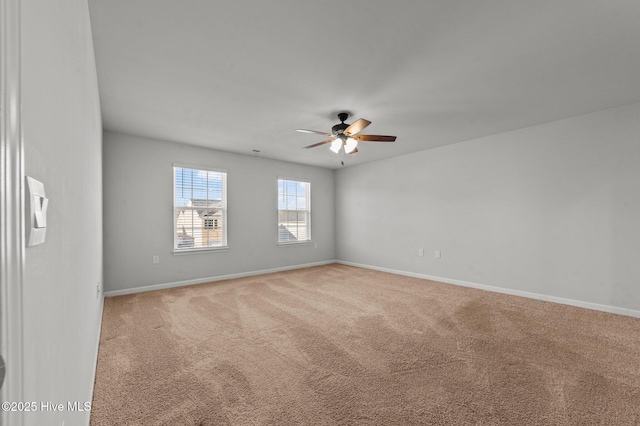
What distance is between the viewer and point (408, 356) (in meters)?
2.36

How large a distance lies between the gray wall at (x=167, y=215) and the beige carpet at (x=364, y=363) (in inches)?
29.5

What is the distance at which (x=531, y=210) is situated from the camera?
408cm

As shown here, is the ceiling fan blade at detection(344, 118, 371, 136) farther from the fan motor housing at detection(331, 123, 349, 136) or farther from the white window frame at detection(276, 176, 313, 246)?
the white window frame at detection(276, 176, 313, 246)

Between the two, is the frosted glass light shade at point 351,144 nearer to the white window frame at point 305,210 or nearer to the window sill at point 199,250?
the white window frame at point 305,210

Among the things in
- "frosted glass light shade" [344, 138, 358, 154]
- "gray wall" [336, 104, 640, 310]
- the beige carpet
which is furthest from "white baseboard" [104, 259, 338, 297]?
"frosted glass light shade" [344, 138, 358, 154]

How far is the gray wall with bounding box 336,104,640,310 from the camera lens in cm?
339

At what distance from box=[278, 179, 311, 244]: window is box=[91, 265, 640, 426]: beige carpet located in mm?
2568

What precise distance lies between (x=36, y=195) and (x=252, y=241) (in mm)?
5324

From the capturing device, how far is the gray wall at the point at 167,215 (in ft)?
13.8

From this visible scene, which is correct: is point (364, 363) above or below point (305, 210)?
below

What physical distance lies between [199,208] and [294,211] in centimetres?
220

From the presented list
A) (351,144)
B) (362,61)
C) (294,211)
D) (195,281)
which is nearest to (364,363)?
(351,144)

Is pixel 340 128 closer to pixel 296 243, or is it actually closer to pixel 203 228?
pixel 203 228

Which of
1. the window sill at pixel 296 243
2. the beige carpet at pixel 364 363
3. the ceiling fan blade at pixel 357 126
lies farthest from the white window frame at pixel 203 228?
the ceiling fan blade at pixel 357 126
